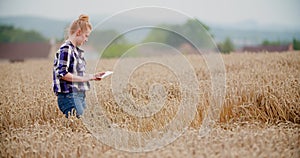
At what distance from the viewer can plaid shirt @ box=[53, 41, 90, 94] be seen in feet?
14.1

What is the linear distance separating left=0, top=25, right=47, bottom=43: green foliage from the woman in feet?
190

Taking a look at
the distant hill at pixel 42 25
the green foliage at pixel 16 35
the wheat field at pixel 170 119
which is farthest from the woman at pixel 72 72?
the distant hill at pixel 42 25

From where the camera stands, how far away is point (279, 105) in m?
4.60

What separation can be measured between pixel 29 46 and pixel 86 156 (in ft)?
148

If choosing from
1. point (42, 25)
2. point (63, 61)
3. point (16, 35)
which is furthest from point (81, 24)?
point (42, 25)

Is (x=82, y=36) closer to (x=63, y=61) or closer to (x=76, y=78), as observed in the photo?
(x=63, y=61)

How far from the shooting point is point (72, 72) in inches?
174

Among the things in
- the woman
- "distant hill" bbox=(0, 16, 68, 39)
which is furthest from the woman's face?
"distant hill" bbox=(0, 16, 68, 39)

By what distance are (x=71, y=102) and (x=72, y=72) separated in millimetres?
323

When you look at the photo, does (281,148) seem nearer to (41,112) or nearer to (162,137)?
(162,137)

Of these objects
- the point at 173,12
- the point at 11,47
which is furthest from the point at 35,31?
the point at 173,12

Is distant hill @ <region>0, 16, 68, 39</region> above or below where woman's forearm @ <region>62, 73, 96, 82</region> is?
above

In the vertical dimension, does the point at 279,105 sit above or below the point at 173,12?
below

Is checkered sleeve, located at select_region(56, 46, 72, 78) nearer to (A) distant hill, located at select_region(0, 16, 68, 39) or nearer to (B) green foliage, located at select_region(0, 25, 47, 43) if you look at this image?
(B) green foliage, located at select_region(0, 25, 47, 43)
